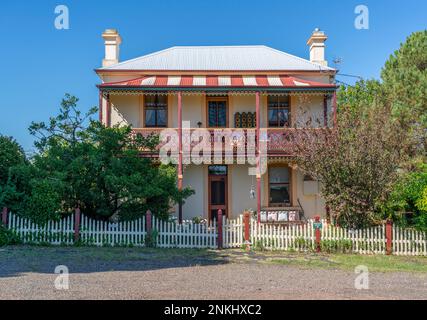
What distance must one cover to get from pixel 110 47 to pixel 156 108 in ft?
13.0

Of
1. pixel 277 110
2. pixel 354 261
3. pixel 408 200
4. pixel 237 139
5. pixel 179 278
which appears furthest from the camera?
pixel 277 110

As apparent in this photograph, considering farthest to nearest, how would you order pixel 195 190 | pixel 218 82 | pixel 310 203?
pixel 195 190 → pixel 310 203 → pixel 218 82

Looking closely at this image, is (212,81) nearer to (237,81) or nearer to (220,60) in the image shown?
(237,81)

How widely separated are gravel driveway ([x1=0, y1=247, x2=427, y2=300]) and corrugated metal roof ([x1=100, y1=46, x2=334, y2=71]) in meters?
9.58

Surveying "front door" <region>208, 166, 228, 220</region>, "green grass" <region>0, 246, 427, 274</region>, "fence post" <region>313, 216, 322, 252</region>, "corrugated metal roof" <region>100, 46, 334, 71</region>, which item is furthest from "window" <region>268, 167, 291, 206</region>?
"green grass" <region>0, 246, 427, 274</region>

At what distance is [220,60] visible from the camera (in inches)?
785

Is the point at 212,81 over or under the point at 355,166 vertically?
over

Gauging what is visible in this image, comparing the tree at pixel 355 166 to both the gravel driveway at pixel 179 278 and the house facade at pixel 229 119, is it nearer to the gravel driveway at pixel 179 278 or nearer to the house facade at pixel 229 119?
the gravel driveway at pixel 179 278

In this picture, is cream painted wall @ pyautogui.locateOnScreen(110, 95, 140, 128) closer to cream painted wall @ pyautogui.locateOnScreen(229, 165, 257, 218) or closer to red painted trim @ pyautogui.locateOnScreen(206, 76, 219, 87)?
red painted trim @ pyautogui.locateOnScreen(206, 76, 219, 87)

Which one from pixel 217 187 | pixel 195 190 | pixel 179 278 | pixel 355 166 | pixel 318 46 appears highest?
pixel 318 46

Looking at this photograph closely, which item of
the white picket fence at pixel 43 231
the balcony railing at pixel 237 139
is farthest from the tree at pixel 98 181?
the balcony railing at pixel 237 139

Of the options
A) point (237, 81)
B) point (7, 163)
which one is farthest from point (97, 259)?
point (237, 81)
